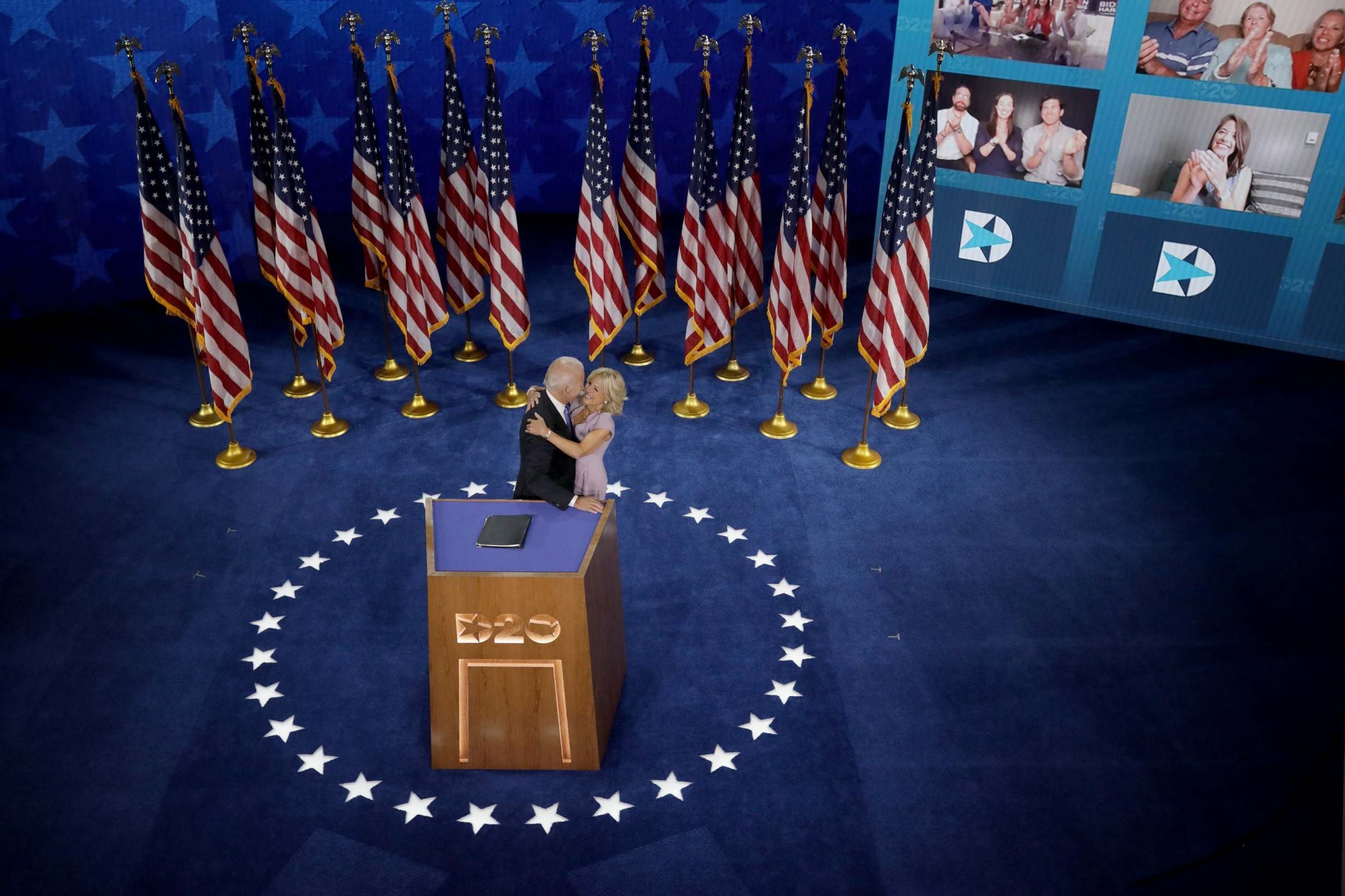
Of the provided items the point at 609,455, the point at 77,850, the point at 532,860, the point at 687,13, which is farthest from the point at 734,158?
the point at 77,850

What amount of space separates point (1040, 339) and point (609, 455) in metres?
4.42

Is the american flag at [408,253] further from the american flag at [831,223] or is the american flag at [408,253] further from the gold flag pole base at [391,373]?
the american flag at [831,223]

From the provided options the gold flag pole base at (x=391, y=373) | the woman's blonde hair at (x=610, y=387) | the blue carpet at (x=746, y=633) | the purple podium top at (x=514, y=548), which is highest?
the woman's blonde hair at (x=610, y=387)

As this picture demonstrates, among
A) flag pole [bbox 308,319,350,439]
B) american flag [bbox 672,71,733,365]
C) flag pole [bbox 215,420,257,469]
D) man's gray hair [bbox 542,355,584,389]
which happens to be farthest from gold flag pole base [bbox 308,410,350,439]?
man's gray hair [bbox 542,355,584,389]

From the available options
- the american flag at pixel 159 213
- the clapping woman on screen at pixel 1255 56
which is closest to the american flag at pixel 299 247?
the american flag at pixel 159 213

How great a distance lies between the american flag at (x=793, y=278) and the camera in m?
8.51

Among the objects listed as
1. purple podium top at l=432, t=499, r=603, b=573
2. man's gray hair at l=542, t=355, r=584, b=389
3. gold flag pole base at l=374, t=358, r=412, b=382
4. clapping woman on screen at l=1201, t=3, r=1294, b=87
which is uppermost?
clapping woman on screen at l=1201, t=3, r=1294, b=87

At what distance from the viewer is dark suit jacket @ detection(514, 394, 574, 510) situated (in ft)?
19.7

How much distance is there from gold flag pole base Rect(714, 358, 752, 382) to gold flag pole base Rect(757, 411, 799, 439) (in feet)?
2.72

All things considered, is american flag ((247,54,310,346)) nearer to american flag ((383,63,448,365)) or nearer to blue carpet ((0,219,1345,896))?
american flag ((383,63,448,365))

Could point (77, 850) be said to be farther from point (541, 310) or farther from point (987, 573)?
point (541, 310)

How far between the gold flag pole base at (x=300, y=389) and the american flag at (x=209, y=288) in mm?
1076

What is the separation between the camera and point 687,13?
12.6m

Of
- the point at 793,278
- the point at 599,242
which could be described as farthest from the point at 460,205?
the point at 793,278
